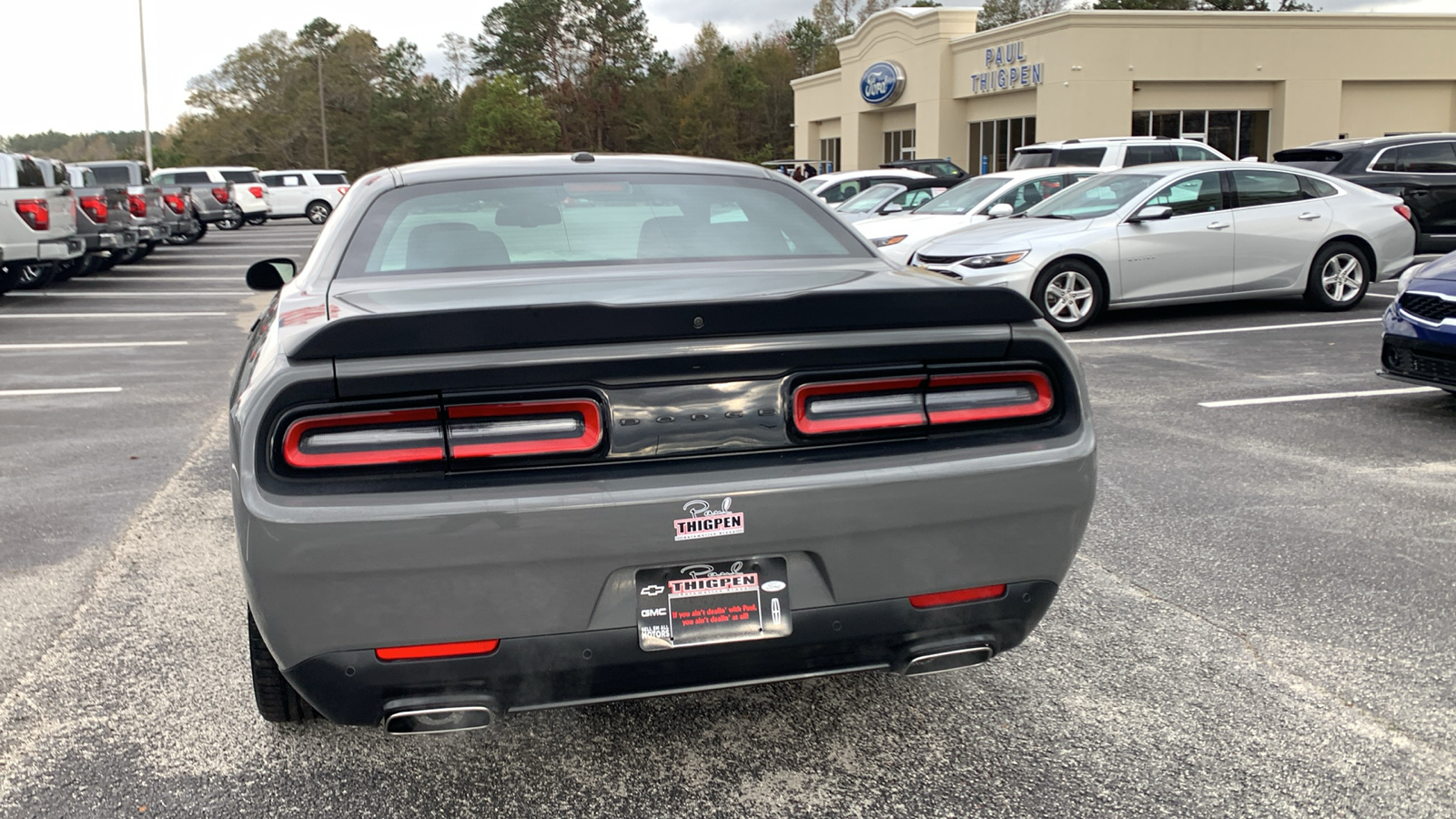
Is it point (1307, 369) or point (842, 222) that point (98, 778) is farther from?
point (1307, 369)

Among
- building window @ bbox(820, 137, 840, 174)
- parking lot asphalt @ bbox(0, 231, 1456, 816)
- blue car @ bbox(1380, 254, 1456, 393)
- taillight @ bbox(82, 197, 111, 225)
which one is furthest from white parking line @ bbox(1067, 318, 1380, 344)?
building window @ bbox(820, 137, 840, 174)

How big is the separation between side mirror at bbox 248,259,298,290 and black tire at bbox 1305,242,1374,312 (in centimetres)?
998

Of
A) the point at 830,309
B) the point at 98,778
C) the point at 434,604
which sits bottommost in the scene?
the point at 98,778

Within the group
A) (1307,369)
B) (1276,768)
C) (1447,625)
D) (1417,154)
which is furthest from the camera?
(1417,154)

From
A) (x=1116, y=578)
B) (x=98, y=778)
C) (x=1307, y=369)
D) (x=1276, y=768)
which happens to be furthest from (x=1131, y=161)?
(x=98, y=778)

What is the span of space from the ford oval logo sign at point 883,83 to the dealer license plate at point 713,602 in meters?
41.8

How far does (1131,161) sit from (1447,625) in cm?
1497

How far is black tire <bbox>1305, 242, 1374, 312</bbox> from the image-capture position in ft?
37.5

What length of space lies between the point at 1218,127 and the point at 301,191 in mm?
30186

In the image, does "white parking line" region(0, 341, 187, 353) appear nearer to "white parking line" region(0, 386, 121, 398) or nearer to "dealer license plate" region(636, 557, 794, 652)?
"white parking line" region(0, 386, 121, 398)

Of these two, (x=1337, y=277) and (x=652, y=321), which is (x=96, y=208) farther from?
(x=652, y=321)

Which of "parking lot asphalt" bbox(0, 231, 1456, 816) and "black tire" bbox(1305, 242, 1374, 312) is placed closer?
"parking lot asphalt" bbox(0, 231, 1456, 816)

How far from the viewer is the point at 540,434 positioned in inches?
98.2

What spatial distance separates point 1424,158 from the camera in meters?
15.0
